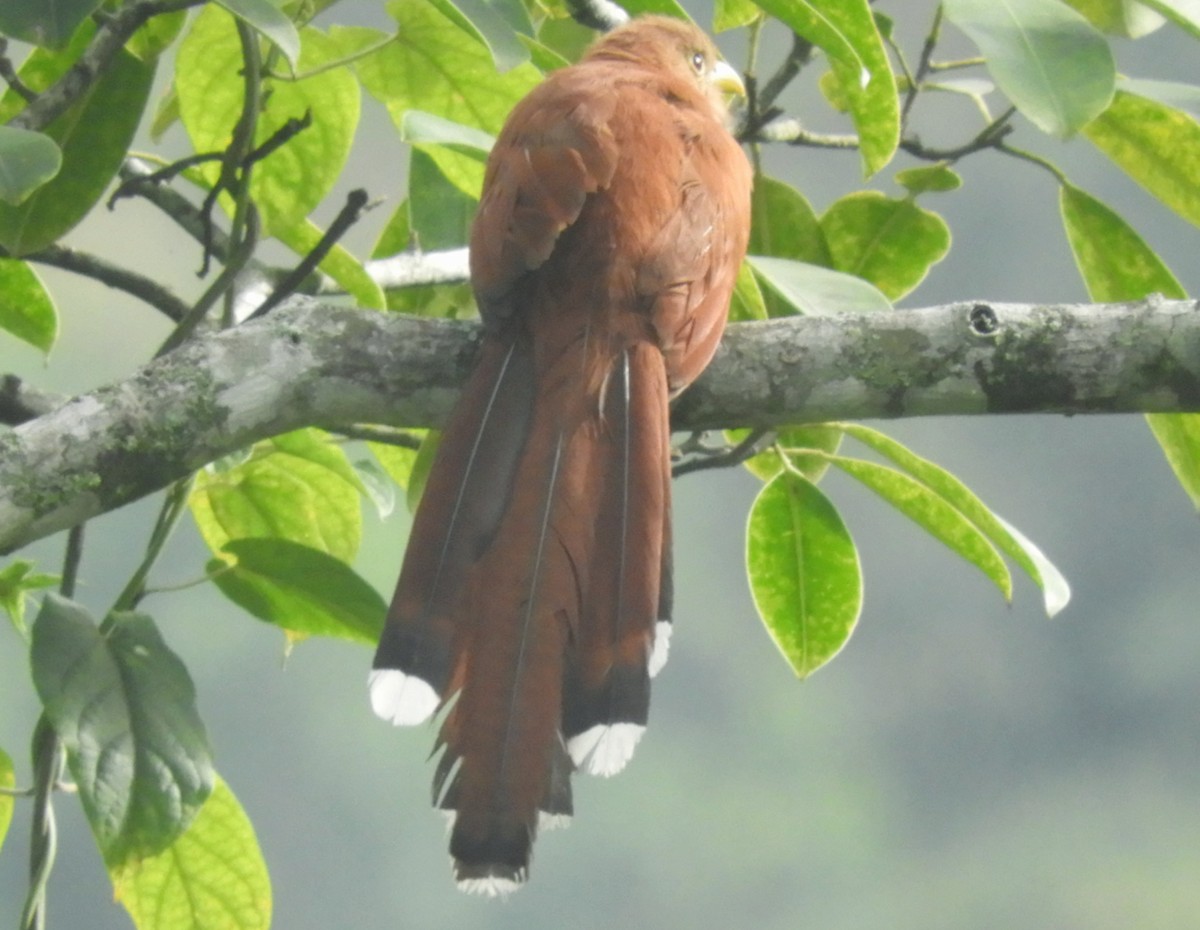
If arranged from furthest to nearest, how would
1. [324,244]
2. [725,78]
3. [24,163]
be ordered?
[725,78] → [324,244] → [24,163]

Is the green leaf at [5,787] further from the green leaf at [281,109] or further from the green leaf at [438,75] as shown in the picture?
the green leaf at [438,75]

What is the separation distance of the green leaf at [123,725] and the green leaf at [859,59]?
3.17ft

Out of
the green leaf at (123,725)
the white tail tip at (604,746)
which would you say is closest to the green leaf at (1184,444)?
the white tail tip at (604,746)

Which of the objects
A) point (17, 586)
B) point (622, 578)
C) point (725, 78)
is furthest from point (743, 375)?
point (725, 78)

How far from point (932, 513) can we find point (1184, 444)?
0.32 meters

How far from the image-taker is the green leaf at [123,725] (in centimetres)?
156

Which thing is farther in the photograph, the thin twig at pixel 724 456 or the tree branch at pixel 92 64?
the thin twig at pixel 724 456

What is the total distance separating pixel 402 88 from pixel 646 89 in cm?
32

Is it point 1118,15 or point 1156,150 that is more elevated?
point 1118,15

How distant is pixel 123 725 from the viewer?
1611 mm

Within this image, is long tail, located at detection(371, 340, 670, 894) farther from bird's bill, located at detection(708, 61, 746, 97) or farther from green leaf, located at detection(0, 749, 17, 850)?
bird's bill, located at detection(708, 61, 746, 97)

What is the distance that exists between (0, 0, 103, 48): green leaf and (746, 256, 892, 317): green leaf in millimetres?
774

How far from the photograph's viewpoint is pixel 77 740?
5.09 feet

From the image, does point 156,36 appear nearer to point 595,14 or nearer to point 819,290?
point 595,14
